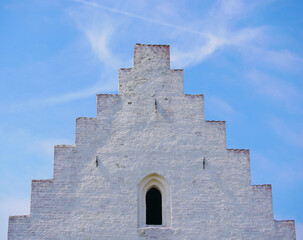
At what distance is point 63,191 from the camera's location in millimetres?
15578

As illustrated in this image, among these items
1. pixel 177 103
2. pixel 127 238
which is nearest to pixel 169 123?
pixel 177 103

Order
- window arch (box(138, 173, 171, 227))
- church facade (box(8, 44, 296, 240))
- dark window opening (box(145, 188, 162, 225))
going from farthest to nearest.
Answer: dark window opening (box(145, 188, 162, 225)) < window arch (box(138, 173, 171, 227)) < church facade (box(8, 44, 296, 240))

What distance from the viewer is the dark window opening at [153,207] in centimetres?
1603

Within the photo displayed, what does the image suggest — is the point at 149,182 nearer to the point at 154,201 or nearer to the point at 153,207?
the point at 154,201

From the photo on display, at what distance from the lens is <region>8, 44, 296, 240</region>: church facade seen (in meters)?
15.3

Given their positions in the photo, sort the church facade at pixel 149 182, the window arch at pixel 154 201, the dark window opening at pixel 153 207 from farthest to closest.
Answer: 1. the dark window opening at pixel 153 207
2. the window arch at pixel 154 201
3. the church facade at pixel 149 182

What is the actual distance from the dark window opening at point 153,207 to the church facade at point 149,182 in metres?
0.03

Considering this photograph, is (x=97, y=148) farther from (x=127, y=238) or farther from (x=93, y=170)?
(x=127, y=238)

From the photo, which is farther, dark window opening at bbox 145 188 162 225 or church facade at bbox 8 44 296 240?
dark window opening at bbox 145 188 162 225

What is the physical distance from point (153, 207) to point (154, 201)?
0.21 m

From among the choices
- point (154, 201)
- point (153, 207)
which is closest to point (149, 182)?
point (154, 201)

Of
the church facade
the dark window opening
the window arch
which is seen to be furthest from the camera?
the dark window opening

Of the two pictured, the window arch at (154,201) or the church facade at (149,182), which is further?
the window arch at (154,201)

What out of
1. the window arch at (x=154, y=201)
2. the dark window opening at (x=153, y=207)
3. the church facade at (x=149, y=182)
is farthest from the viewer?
the dark window opening at (x=153, y=207)
